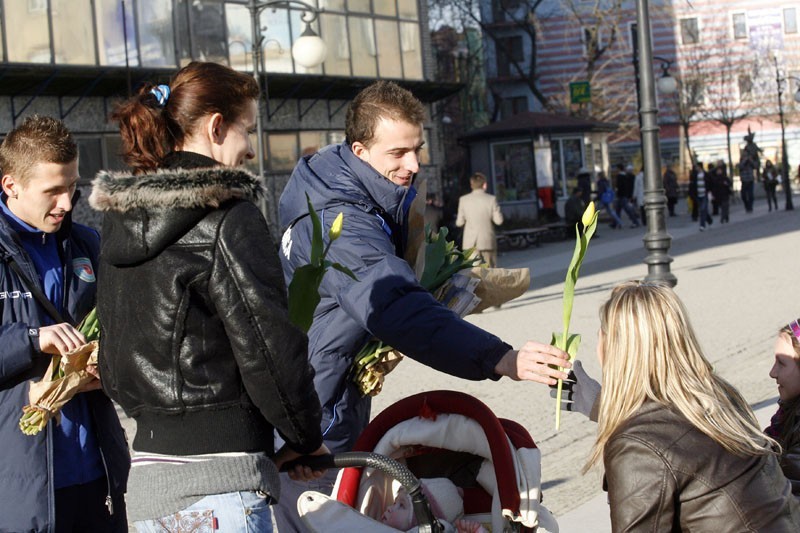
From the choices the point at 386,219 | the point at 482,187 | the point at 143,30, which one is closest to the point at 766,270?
the point at 482,187

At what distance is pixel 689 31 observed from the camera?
63125 mm

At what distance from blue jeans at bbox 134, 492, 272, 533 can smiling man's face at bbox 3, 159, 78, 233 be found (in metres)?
1.50

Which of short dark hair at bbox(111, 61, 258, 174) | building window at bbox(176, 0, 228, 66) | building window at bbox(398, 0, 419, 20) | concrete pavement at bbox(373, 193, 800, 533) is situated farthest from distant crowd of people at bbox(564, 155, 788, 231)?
short dark hair at bbox(111, 61, 258, 174)

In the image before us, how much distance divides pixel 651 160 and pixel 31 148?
6.59m

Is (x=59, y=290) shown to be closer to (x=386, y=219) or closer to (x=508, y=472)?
(x=386, y=219)

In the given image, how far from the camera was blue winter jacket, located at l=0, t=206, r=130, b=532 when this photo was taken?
140 inches

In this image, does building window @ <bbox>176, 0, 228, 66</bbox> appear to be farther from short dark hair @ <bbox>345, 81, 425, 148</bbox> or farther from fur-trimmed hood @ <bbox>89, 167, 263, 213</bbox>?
fur-trimmed hood @ <bbox>89, 167, 263, 213</bbox>

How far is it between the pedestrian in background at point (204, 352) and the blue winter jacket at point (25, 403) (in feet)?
2.89

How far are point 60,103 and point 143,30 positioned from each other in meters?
2.52

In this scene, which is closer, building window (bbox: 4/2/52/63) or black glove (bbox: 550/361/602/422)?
black glove (bbox: 550/361/602/422)

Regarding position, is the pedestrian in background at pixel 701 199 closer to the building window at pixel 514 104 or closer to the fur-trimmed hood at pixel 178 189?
the building window at pixel 514 104

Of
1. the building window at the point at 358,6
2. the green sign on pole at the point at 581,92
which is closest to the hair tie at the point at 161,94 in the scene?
the building window at the point at 358,6

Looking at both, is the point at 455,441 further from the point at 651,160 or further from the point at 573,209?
the point at 573,209

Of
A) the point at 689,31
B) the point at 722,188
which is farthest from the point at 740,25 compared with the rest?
the point at 722,188
